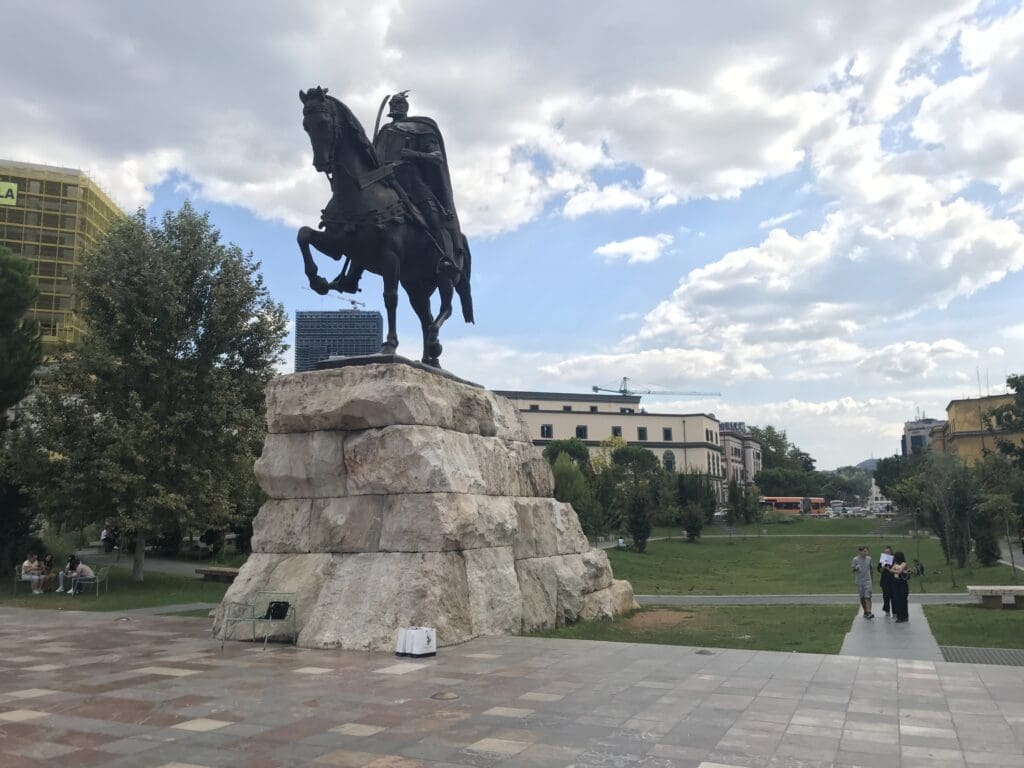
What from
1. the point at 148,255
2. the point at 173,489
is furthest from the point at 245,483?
the point at 148,255

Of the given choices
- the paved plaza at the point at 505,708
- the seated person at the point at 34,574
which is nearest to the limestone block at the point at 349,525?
the paved plaza at the point at 505,708

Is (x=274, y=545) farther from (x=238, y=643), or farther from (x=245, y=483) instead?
(x=245, y=483)

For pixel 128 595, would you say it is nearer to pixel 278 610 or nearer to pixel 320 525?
pixel 320 525

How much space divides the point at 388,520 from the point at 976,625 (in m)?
10.0

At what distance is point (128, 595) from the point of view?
67.5ft

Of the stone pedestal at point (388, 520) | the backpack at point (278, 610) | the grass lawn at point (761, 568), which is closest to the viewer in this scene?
the stone pedestal at point (388, 520)

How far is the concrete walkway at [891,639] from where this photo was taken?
34.2ft

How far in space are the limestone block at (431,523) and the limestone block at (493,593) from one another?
0.29m

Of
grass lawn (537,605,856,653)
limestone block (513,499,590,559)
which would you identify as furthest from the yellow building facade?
limestone block (513,499,590,559)

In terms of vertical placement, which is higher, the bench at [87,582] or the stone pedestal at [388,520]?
the stone pedestal at [388,520]

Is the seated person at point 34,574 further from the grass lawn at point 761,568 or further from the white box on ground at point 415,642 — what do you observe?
the grass lawn at point 761,568

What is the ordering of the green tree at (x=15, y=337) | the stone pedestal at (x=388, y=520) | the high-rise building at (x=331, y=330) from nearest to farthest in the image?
the stone pedestal at (x=388, y=520), the green tree at (x=15, y=337), the high-rise building at (x=331, y=330)

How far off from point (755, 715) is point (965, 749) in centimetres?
160

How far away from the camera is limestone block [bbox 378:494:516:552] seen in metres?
11.0
